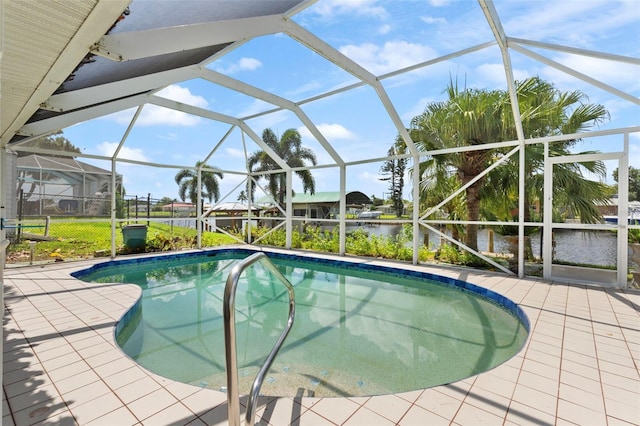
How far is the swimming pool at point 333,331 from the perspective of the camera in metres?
3.25

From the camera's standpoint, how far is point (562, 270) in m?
6.21

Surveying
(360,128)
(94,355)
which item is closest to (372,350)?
(94,355)

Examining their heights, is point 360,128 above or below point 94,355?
above

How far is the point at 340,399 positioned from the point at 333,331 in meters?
2.02

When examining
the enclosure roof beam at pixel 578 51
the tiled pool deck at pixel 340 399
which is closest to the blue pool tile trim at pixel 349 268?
the tiled pool deck at pixel 340 399

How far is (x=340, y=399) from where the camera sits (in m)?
2.40

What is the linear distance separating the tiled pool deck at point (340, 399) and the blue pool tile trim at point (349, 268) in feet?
1.76

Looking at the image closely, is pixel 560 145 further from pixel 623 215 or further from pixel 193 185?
pixel 193 185

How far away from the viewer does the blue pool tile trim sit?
465cm

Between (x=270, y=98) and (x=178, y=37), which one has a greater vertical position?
(x=270, y=98)

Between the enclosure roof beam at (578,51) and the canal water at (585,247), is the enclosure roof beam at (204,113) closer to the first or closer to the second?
the enclosure roof beam at (578,51)

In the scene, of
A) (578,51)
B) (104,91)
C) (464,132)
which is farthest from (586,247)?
(104,91)

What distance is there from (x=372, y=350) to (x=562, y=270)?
4845 mm

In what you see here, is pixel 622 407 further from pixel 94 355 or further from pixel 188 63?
pixel 188 63
